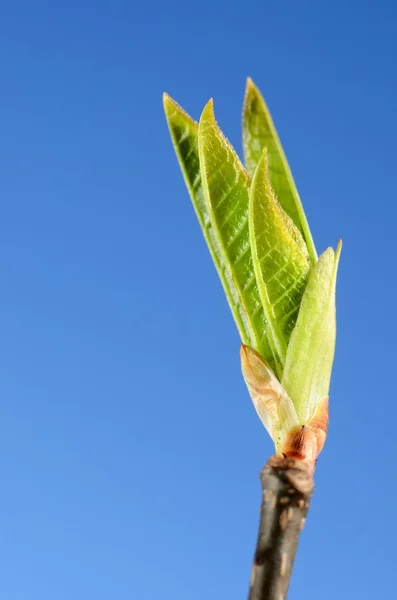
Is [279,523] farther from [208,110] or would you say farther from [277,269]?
[208,110]

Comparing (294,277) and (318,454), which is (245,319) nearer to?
(294,277)

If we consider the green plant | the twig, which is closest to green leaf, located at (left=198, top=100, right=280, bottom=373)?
the green plant

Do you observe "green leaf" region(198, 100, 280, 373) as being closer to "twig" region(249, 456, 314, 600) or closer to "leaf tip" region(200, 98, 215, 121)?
"leaf tip" region(200, 98, 215, 121)

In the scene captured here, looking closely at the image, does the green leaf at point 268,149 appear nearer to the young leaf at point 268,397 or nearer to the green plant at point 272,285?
the green plant at point 272,285

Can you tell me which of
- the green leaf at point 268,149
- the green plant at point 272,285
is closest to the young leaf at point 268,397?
the green plant at point 272,285

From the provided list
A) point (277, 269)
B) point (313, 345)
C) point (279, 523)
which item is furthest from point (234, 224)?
point (279, 523)

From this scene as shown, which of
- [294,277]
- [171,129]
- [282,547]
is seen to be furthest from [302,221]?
[282,547]

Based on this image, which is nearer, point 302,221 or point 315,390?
point 315,390
